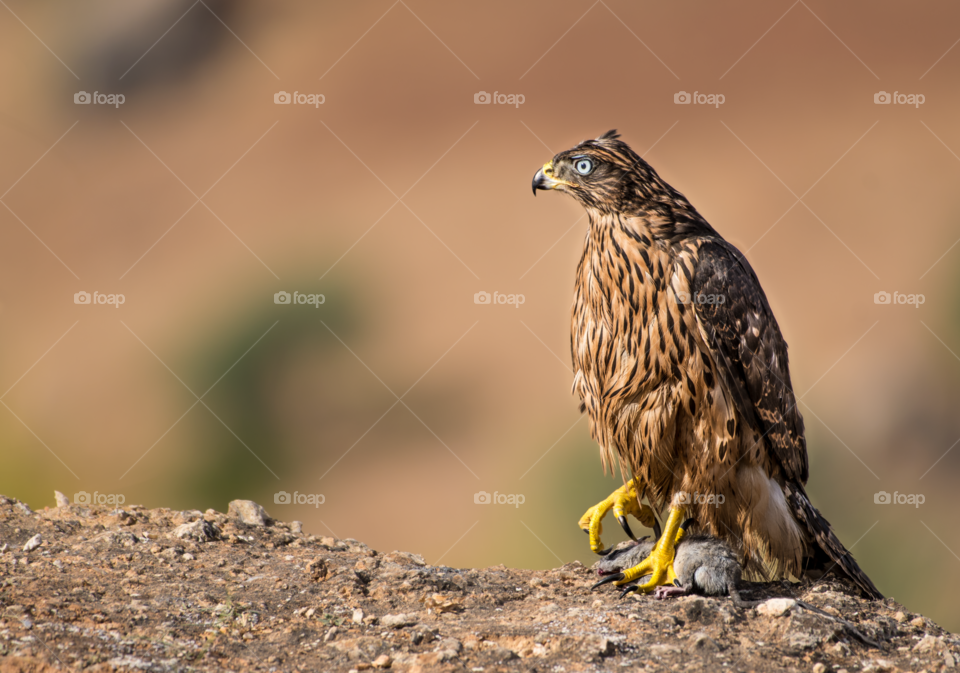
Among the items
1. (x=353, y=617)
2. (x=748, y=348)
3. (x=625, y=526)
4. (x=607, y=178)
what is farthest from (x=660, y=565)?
(x=607, y=178)

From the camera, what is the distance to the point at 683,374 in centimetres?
339

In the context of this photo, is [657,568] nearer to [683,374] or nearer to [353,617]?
[683,374]

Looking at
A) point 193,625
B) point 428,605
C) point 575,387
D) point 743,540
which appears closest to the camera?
point 193,625

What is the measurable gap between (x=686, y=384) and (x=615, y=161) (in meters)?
1.16

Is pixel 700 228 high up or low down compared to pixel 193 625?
up

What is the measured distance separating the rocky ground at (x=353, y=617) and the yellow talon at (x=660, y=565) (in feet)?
0.70

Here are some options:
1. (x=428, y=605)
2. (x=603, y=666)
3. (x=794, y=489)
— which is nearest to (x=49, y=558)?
(x=428, y=605)

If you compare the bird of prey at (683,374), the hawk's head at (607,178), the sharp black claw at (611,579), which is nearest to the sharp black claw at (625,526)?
the bird of prey at (683,374)

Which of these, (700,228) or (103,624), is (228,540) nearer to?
(103,624)

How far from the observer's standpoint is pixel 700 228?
3.66 m

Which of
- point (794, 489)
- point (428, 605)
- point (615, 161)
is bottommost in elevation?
point (428, 605)

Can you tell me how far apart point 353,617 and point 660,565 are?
1430 millimetres

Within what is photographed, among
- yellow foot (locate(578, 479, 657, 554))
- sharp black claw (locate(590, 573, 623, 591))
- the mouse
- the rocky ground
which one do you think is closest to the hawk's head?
yellow foot (locate(578, 479, 657, 554))

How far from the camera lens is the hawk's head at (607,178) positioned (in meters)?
3.61
